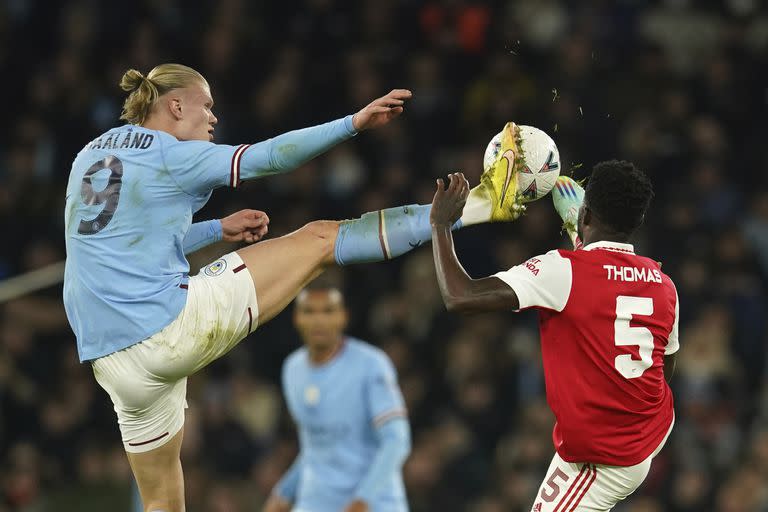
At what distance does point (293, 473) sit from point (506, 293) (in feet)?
11.3

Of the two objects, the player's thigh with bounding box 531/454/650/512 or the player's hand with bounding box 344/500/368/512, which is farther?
the player's hand with bounding box 344/500/368/512

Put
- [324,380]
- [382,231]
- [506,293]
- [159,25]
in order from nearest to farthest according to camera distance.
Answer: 1. [506,293]
2. [382,231]
3. [324,380]
4. [159,25]

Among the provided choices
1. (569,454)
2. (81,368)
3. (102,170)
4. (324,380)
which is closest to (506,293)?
(569,454)

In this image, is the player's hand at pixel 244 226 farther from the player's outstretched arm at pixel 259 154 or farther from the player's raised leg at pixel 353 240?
the player's outstretched arm at pixel 259 154

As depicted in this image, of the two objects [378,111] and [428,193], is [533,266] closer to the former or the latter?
[378,111]

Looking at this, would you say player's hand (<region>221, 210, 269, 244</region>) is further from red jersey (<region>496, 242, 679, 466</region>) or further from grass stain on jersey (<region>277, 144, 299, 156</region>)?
red jersey (<region>496, 242, 679, 466</region>)

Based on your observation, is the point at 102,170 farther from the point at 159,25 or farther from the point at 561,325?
the point at 159,25

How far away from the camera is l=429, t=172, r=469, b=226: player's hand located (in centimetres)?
493

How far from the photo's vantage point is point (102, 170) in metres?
4.98

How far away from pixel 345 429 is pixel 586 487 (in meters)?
2.87

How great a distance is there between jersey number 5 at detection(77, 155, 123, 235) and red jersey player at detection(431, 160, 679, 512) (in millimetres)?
1224

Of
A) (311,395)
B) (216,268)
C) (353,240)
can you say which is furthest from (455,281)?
(311,395)

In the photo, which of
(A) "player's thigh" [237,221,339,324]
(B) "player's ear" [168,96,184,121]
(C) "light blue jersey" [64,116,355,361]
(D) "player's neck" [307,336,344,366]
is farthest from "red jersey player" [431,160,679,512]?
(D) "player's neck" [307,336,344,366]

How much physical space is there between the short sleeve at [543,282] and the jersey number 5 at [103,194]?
4.95ft
